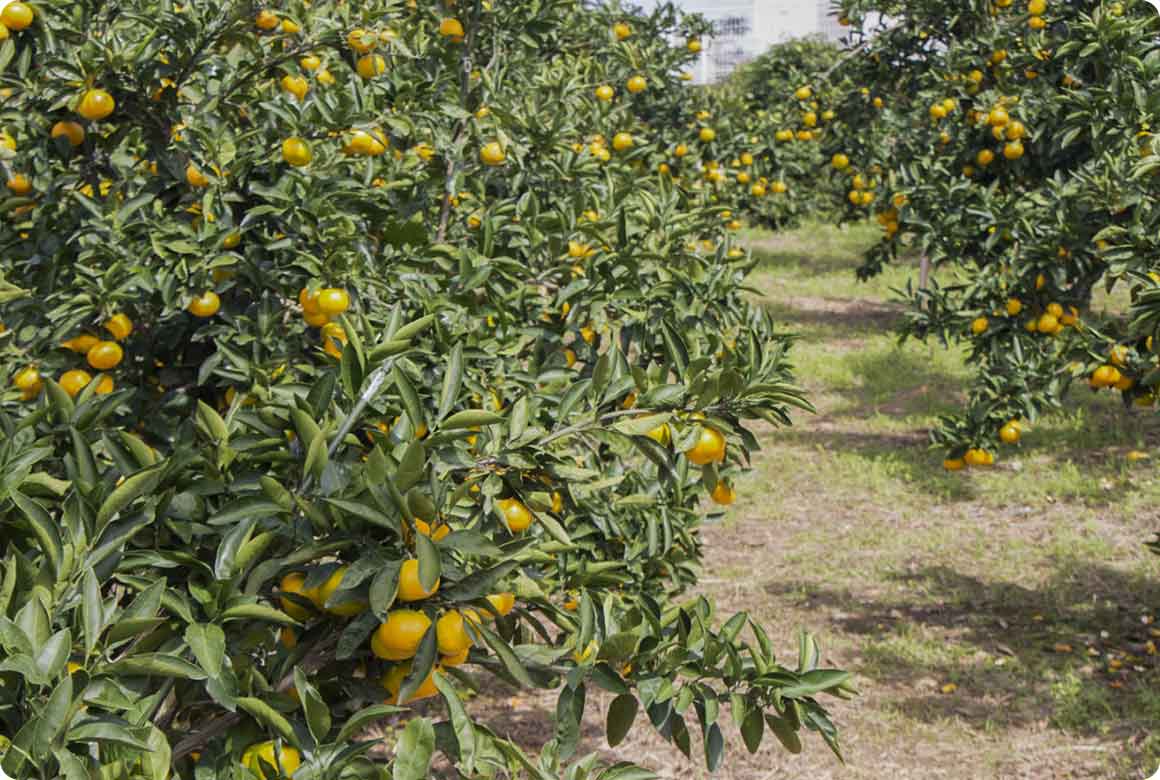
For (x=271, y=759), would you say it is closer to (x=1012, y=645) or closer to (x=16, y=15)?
(x=16, y=15)

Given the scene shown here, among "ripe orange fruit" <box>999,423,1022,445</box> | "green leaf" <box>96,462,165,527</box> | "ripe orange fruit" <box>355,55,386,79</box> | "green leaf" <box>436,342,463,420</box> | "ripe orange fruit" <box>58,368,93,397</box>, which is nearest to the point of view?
"green leaf" <box>96,462,165,527</box>

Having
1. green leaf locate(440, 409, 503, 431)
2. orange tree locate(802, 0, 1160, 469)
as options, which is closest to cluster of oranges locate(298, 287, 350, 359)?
green leaf locate(440, 409, 503, 431)

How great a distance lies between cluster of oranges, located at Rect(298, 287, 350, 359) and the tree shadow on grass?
2376 mm

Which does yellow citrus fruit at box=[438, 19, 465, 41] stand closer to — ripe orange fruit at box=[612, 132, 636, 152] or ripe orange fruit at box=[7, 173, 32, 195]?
ripe orange fruit at box=[612, 132, 636, 152]

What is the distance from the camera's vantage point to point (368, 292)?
7.92 feet

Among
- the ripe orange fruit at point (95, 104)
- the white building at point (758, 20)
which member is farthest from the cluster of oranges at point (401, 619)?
the white building at point (758, 20)

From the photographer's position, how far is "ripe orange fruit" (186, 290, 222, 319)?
2402 millimetres

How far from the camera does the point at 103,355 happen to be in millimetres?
2414

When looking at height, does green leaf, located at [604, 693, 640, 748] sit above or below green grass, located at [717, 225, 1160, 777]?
above

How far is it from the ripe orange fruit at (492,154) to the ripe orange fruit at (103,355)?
1.17m

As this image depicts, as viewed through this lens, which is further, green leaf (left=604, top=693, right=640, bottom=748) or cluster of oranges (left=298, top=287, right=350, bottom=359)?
cluster of oranges (left=298, top=287, right=350, bottom=359)

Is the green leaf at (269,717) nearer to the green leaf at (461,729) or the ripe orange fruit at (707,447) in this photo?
the green leaf at (461,729)

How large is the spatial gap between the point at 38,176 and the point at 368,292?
967 mm

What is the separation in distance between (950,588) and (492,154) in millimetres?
2784
